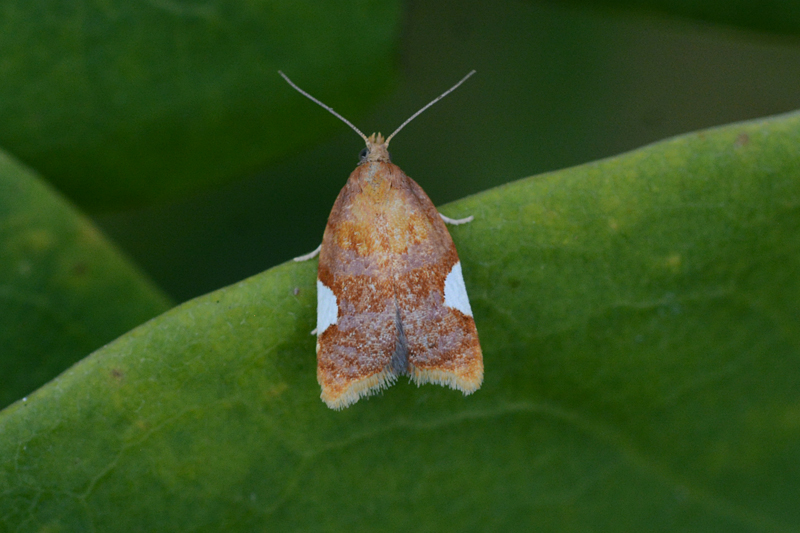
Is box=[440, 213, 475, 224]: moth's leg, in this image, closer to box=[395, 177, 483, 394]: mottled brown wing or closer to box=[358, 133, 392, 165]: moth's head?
box=[395, 177, 483, 394]: mottled brown wing

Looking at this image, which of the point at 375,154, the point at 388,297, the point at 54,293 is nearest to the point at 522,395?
Answer: the point at 388,297

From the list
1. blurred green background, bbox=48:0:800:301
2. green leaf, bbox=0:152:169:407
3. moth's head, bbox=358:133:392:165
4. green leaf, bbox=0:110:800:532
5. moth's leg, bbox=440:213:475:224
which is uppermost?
blurred green background, bbox=48:0:800:301

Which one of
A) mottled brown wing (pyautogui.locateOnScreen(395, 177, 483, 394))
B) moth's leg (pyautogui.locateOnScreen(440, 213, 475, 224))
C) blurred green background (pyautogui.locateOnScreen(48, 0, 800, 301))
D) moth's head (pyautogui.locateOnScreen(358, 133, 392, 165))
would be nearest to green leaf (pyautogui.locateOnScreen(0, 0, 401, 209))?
blurred green background (pyautogui.locateOnScreen(48, 0, 800, 301))

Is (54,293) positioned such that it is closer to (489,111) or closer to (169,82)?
(169,82)

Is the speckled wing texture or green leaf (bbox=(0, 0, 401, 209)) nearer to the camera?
the speckled wing texture

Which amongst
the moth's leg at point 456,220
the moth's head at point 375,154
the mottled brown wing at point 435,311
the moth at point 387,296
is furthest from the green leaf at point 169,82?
the moth's leg at point 456,220

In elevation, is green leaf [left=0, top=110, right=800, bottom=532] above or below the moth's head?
below
